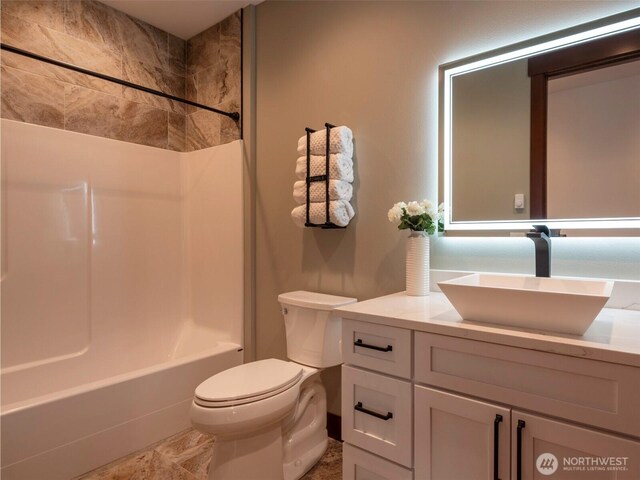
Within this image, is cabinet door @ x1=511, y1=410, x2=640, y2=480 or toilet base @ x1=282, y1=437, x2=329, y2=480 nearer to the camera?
cabinet door @ x1=511, y1=410, x2=640, y2=480

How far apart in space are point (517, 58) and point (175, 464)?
2409 mm

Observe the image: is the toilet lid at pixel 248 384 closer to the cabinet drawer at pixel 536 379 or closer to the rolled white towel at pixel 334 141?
the cabinet drawer at pixel 536 379

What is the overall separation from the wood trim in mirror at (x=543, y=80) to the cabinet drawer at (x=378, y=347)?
0.77m

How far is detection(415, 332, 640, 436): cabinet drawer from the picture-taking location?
2.73ft

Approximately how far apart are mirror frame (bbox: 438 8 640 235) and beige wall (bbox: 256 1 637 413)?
39 mm

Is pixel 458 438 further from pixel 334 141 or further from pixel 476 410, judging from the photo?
pixel 334 141

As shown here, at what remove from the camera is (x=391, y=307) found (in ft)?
4.38

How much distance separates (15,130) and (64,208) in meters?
0.47

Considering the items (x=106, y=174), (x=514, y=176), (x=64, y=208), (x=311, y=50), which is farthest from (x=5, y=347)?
(x=514, y=176)

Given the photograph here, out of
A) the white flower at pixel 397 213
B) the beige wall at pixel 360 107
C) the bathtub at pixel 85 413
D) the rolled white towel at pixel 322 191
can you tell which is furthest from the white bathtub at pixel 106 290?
the white flower at pixel 397 213

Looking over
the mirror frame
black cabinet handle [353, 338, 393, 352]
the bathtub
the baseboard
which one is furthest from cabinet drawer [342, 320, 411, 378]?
the bathtub

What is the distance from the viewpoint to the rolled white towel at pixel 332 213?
183 centimetres

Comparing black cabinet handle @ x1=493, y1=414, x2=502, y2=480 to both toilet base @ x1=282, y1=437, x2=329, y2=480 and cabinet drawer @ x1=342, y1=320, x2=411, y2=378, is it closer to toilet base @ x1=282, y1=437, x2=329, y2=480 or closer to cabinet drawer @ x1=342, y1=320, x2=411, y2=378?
cabinet drawer @ x1=342, y1=320, x2=411, y2=378

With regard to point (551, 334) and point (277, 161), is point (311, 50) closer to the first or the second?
point (277, 161)
